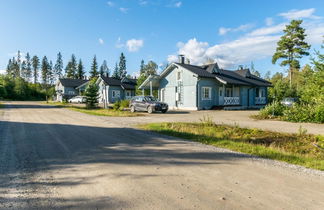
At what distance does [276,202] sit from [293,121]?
41.8ft

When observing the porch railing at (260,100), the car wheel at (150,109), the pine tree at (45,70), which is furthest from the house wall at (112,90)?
the pine tree at (45,70)

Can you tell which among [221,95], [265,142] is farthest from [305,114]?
[221,95]

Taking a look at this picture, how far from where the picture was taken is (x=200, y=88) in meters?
25.1

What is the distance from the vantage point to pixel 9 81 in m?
61.8

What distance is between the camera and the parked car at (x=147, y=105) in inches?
835

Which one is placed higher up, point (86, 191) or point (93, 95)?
point (93, 95)

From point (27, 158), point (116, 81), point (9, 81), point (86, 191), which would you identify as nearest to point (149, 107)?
point (27, 158)

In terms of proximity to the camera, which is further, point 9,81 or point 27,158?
point 9,81

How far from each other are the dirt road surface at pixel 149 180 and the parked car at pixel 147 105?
14532 millimetres

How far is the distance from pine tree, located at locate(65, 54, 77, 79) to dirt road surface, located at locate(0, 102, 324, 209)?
8803 cm

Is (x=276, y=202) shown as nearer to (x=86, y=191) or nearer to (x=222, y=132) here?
(x=86, y=191)

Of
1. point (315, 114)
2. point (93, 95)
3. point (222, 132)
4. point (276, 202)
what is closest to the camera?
point (276, 202)

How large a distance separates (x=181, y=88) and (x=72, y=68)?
75.0 m

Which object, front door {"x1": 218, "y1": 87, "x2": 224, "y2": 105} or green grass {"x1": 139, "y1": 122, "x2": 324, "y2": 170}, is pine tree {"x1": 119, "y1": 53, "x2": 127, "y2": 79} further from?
green grass {"x1": 139, "y1": 122, "x2": 324, "y2": 170}
